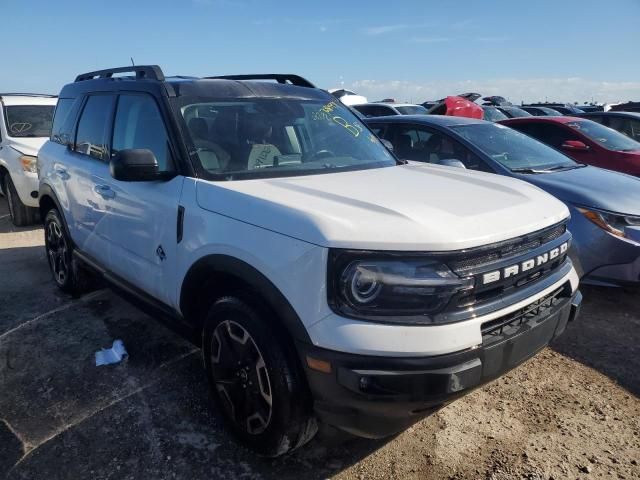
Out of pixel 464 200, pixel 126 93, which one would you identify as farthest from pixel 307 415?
pixel 126 93

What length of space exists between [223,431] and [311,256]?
→ 4.31 ft

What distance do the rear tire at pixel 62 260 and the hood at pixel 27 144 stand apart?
2.96 metres

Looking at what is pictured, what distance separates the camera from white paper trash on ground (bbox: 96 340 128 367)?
11.2ft

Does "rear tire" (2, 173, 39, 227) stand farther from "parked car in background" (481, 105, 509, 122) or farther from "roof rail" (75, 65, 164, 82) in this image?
"parked car in background" (481, 105, 509, 122)

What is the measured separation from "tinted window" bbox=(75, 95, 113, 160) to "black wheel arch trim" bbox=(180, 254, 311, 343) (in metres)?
1.49

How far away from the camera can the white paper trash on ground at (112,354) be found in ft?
11.2

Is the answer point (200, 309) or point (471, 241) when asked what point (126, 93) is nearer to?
point (200, 309)

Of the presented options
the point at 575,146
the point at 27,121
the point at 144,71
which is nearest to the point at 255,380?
the point at 144,71

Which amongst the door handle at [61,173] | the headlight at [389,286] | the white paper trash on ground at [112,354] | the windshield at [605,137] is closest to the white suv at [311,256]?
the headlight at [389,286]

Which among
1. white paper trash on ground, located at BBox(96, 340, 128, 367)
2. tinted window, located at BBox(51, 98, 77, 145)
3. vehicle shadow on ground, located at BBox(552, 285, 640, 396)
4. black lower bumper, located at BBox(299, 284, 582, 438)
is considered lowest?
white paper trash on ground, located at BBox(96, 340, 128, 367)

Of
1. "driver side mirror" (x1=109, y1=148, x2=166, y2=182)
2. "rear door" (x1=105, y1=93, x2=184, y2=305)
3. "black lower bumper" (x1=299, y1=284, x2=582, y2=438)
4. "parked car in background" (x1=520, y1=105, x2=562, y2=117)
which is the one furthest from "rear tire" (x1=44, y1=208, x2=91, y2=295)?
"parked car in background" (x1=520, y1=105, x2=562, y2=117)

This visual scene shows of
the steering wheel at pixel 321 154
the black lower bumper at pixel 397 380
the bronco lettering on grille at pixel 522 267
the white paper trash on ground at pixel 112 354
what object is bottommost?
the white paper trash on ground at pixel 112 354

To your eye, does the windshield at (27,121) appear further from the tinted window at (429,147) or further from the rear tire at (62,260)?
the tinted window at (429,147)

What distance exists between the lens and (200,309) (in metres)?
2.79
